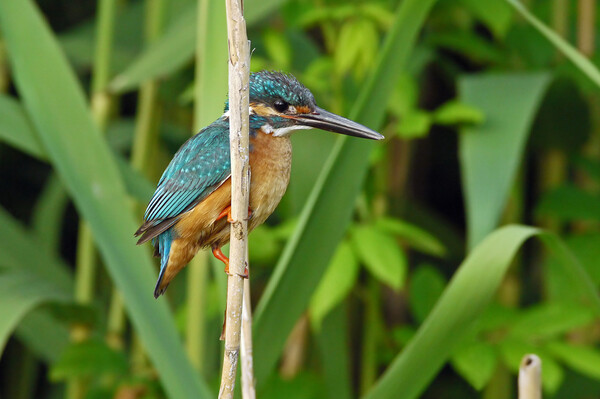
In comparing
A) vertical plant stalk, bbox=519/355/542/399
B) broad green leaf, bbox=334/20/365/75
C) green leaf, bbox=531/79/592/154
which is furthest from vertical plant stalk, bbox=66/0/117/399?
green leaf, bbox=531/79/592/154

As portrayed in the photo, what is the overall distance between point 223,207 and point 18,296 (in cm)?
72

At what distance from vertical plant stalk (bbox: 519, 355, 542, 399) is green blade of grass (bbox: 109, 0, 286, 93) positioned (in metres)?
1.15

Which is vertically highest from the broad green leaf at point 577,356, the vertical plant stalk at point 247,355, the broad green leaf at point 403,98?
the broad green leaf at point 403,98

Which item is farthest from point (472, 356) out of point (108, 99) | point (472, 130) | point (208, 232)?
point (108, 99)

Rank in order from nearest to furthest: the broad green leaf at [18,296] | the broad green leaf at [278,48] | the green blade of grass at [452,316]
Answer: the green blade of grass at [452,316]
the broad green leaf at [18,296]
the broad green leaf at [278,48]

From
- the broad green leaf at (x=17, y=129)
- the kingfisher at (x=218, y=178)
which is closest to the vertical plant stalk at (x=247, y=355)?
the kingfisher at (x=218, y=178)

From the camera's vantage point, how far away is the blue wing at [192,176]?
119 cm

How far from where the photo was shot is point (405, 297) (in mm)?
2910

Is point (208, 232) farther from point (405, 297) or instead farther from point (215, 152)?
point (405, 297)

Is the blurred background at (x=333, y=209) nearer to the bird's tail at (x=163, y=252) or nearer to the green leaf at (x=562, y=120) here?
the green leaf at (x=562, y=120)

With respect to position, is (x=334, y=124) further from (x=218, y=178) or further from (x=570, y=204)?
(x=570, y=204)

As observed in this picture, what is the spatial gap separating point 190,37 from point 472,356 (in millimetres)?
1014

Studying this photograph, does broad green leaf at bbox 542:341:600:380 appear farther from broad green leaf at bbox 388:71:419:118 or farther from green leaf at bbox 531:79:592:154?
green leaf at bbox 531:79:592:154

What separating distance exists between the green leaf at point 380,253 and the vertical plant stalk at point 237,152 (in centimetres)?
74
